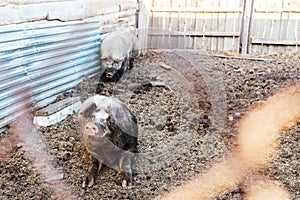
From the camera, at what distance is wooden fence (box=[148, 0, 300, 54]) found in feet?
23.0

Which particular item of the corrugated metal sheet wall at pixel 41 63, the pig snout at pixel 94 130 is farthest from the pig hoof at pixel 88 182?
the corrugated metal sheet wall at pixel 41 63

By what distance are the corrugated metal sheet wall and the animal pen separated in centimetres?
1

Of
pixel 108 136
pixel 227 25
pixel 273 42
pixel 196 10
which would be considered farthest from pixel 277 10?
pixel 108 136

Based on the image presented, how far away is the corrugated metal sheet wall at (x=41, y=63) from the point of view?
3.63m

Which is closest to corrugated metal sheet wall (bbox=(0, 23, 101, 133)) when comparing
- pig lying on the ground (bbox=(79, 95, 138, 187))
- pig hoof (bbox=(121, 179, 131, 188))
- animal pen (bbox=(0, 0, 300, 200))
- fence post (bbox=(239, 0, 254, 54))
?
animal pen (bbox=(0, 0, 300, 200))

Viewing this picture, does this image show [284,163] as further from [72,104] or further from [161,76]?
[161,76]

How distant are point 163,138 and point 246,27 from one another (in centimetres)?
417

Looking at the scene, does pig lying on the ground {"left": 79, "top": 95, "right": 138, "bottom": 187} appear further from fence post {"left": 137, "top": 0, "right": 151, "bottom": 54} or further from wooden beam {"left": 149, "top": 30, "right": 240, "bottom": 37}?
wooden beam {"left": 149, "top": 30, "right": 240, "bottom": 37}

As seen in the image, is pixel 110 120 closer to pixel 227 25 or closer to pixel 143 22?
pixel 143 22

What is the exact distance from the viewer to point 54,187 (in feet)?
9.53

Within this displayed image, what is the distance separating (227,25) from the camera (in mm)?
7254

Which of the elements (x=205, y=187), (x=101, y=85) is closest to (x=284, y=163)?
(x=205, y=187)

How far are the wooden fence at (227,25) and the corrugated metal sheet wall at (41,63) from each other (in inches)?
101

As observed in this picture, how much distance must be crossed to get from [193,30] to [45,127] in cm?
436
